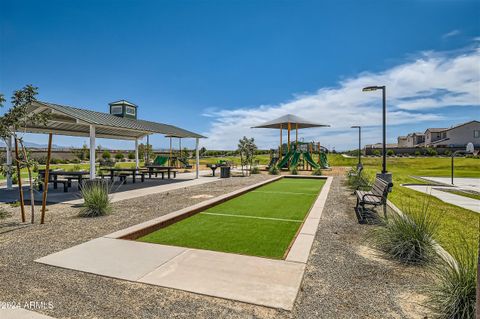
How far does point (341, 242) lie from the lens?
15.2 feet

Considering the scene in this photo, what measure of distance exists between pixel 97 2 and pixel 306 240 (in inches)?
474

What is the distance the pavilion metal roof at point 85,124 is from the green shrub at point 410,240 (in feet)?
25.3

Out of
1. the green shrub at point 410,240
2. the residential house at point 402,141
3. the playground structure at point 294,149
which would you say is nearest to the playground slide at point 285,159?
the playground structure at point 294,149

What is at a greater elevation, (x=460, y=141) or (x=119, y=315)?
(x=460, y=141)

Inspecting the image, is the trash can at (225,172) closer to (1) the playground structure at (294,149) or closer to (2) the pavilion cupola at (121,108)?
(1) the playground structure at (294,149)

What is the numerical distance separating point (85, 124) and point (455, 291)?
37.3ft

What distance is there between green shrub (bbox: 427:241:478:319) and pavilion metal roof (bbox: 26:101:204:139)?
797 centimetres

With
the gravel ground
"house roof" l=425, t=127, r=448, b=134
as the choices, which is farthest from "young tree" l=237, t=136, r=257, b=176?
"house roof" l=425, t=127, r=448, b=134

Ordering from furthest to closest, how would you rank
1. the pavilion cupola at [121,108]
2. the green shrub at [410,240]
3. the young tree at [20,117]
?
the pavilion cupola at [121,108]
the young tree at [20,117]
the green shrub at [410,240]

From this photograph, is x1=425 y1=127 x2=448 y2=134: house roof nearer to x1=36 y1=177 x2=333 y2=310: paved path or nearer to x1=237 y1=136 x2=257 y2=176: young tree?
x1=237 y1=136 x2=257 y2=176: young tree

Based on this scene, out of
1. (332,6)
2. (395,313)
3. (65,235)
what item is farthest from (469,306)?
(332,6)

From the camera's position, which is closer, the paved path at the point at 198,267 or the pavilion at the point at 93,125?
the paved path at the point at 198,267

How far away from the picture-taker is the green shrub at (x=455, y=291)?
2346mm

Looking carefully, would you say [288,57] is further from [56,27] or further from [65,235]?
[65,235]
